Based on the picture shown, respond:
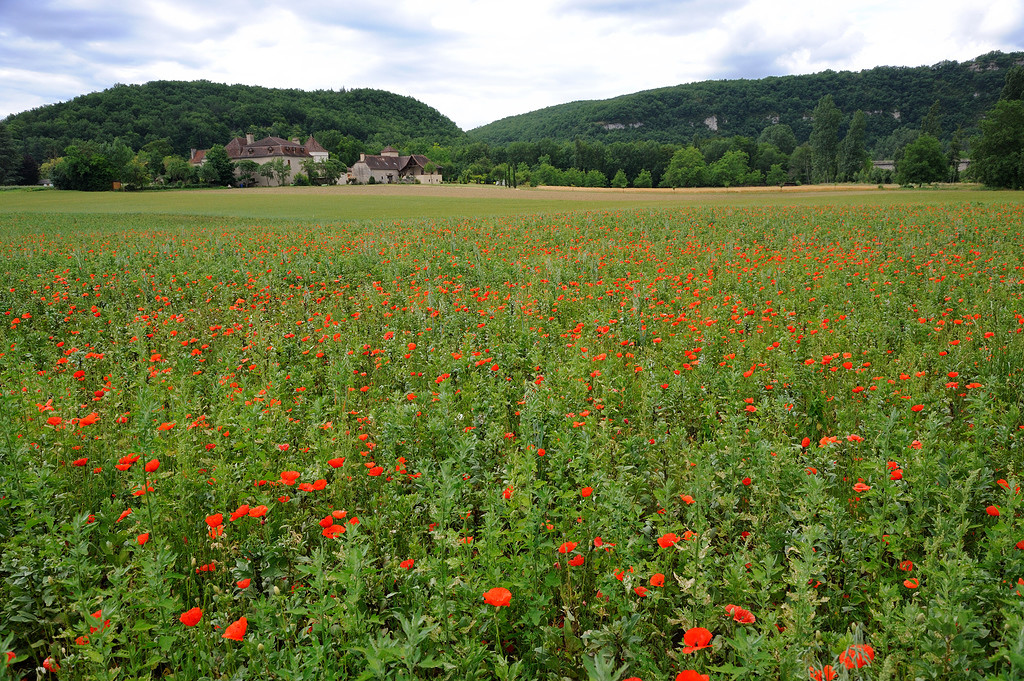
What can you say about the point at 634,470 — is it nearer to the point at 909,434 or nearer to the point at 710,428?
the point at 710,428

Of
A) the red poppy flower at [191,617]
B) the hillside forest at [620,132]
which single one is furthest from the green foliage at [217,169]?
the red poppy flower at [191,617]

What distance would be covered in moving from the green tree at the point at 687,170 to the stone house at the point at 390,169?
5054 centimetres

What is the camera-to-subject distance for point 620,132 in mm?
154875

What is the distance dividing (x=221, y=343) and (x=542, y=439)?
5644 millimetres

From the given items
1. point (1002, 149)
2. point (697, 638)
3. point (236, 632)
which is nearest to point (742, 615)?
point (697, 638)

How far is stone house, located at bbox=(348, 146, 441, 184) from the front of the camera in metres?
123

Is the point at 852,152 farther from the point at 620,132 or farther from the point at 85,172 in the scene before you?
the point at 85,172

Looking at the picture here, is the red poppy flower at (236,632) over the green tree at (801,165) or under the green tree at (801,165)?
under

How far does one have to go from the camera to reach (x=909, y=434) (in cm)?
366

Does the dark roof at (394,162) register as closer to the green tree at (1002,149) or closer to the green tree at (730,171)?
the green tree at (730,171)

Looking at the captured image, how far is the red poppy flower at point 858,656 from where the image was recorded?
6.81 feet

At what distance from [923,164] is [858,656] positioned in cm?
9450

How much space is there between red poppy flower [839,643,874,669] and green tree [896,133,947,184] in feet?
309

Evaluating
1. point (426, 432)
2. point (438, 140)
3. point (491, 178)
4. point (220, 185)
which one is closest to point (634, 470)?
point (426, 432)
